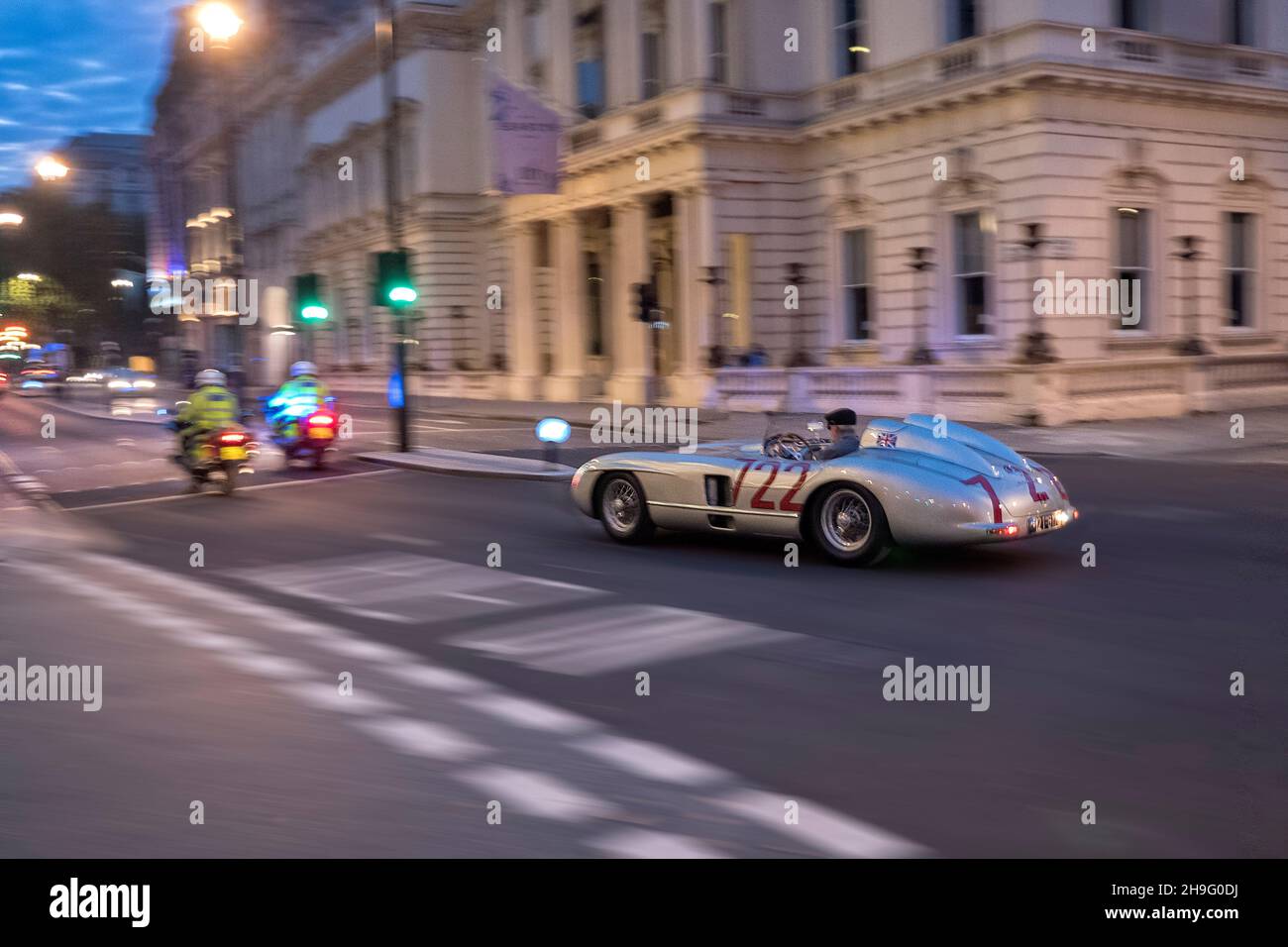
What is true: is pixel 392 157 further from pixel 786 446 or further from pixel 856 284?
pixel 856 284

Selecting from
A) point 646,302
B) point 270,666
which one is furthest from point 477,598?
point 646,302

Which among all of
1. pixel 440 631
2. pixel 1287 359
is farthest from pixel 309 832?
pixel 1287 359

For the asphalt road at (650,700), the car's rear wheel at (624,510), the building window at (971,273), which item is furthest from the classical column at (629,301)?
the asphalt road at (650,700)

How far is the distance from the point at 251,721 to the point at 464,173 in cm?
5134

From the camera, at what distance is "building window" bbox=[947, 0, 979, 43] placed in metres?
31.8

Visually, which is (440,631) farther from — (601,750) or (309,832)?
(309,832)

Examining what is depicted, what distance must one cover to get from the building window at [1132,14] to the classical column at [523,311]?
22.0 meters

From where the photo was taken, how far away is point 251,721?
6918 millimetres

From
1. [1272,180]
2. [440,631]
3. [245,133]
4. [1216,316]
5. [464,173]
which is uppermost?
[245,133]

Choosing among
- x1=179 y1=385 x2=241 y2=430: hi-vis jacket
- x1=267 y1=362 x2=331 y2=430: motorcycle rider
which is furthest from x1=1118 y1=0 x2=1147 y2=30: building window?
x1=179 y1=385 x2=241 y2=430: hi-vis jacket

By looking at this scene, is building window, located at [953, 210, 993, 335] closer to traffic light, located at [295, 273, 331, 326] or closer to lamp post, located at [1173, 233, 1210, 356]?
lamp post, located at [1173, 233, 1210, 356]

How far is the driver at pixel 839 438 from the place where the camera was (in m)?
11.3

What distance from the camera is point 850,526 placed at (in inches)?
434

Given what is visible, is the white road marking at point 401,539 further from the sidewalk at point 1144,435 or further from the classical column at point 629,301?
the classical column at point 629,301
